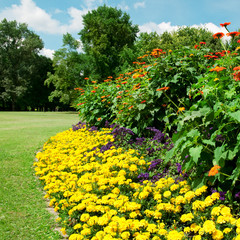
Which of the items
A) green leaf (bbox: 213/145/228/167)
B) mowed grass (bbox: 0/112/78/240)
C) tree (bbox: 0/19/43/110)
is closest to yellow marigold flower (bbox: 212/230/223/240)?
green leaf (bbox: 213/145/228/167)

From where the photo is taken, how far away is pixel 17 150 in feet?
23.0

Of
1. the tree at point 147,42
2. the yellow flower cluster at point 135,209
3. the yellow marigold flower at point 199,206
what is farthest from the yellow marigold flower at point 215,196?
the tree at point 147,42

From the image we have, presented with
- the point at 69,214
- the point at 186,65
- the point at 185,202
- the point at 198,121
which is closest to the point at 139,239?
the point at 185,202

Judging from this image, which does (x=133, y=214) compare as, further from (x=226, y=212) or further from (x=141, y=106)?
(x=141, y=106)

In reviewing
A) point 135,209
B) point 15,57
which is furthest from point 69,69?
point 135,209

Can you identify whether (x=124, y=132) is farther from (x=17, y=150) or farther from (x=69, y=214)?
(x=17, y=150)

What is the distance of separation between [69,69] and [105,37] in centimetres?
628

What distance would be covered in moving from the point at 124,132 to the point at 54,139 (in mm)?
3043

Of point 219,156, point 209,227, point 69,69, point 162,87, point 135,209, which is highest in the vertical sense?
point 69,69

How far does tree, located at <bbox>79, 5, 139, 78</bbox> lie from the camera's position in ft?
90.2

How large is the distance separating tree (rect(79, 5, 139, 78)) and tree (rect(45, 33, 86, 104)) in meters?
1.50

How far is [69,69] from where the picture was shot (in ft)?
99.9

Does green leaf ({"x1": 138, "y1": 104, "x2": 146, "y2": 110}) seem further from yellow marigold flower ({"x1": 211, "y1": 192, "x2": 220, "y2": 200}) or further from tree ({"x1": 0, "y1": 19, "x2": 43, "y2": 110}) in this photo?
tree ({"x1": 0, "y1": 19, "x2": 43, "y2": 110})

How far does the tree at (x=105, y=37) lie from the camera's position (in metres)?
27.5
